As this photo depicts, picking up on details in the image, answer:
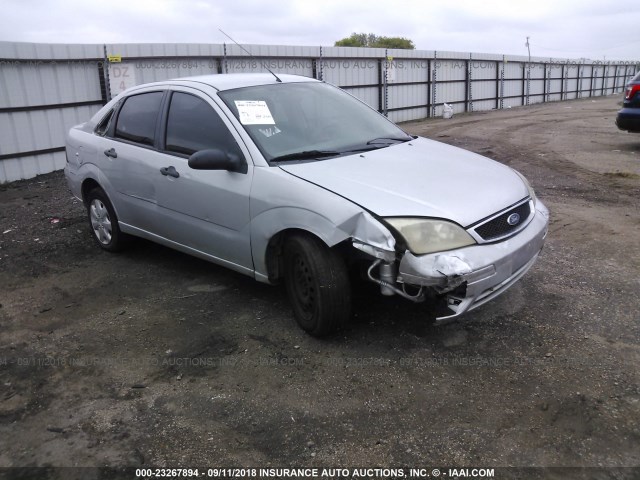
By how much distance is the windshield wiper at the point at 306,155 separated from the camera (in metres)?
3.86

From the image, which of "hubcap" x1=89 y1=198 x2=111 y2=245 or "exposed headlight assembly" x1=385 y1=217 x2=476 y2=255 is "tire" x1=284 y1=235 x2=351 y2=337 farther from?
"hubcap" x1=89 y1=198 x2=111 y2=245

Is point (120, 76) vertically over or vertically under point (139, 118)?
over

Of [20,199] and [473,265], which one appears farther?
[20,199]

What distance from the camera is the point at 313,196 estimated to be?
3.43 m

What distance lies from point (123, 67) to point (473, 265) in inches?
410

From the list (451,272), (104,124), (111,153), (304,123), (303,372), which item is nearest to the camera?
(451,272)

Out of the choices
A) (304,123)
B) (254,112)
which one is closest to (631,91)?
(304,123)

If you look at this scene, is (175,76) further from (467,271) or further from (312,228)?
(467,271)

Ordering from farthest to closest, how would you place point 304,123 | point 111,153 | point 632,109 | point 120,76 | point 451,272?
point 120,76 < point 632,109 < point 111,153 < point 304,123 < point 451,272

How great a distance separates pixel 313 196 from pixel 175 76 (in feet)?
33.6

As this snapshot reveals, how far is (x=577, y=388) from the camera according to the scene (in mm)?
3045

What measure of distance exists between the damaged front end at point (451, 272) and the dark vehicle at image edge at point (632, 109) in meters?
8.92

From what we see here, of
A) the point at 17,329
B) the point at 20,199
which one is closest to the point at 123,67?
the point at 20,199

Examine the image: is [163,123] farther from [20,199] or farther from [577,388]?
[20,199]
